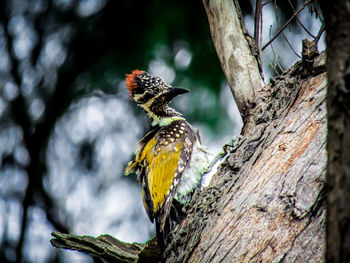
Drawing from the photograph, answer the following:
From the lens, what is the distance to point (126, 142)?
486 cm

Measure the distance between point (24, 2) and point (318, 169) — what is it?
13.7 ft

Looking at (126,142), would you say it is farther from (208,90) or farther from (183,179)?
(183,179)

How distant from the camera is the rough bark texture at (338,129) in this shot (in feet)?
2.96

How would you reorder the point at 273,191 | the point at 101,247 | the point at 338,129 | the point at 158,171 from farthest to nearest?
the point at 158,171 → the point at 101,247 → the point at 273,191 → the point at 338,129

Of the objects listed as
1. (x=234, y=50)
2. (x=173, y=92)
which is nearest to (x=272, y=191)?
(x=234, y=50)

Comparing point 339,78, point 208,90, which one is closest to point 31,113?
point 208,90

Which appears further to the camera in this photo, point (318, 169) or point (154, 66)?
point (154, 66)

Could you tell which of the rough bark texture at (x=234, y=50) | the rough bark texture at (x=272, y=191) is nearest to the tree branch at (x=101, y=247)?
the rough bark texture at (x=272, y=191)

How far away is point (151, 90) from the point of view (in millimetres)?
3938

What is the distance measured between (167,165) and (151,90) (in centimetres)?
94

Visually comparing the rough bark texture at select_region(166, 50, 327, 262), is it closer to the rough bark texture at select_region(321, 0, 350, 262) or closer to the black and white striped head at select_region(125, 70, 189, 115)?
the rough bark texture at select_region(321, 0, 350, 262)

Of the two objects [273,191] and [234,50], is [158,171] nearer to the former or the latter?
[234,50]

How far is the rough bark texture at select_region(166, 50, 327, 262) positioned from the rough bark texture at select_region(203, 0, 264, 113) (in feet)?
0.66

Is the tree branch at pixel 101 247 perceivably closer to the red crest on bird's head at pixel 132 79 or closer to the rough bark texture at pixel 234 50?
the rough bark texture at pixel 234 50
